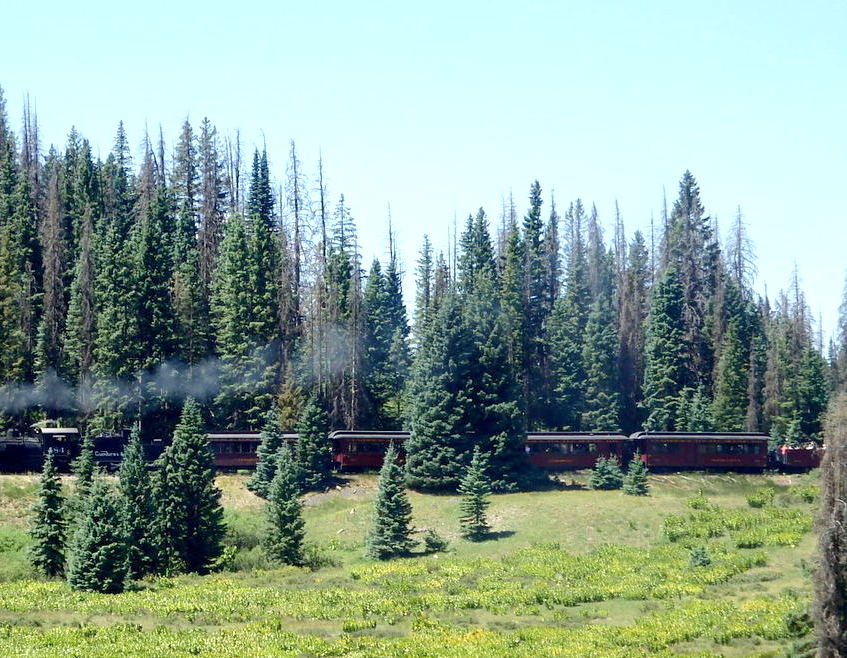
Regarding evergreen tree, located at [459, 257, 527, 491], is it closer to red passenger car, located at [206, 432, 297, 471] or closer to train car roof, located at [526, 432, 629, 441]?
train car roof, located at [526, 432, 629, 441]

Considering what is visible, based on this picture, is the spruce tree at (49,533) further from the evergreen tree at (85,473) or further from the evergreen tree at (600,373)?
the evergreen tree at (600,373)

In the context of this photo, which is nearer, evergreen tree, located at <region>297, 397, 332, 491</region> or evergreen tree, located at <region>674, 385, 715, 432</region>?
evergreen tree, located at <region>297, 397, 332, 491</region>

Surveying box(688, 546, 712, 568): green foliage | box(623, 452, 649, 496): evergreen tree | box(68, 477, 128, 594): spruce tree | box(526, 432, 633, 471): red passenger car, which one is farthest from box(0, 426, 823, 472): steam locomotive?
box(688, 546, 712, 568): green foliage

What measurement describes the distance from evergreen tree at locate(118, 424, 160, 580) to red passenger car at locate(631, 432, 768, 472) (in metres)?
36.5

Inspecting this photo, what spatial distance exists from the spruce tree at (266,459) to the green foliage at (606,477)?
20497 millimetres

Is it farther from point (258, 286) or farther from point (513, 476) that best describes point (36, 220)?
point (513, 476)

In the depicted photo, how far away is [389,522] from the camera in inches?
2154

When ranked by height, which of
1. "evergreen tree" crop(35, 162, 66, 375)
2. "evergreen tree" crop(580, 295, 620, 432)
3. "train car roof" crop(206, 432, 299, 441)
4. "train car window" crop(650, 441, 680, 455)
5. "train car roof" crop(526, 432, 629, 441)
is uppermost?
"evergreen tree" crop(35, 162, 66, 375)

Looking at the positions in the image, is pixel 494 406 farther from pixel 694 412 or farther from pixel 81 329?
pixel 81 329

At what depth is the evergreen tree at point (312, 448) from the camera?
68062 millimetres

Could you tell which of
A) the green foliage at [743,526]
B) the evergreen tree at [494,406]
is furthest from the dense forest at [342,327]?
the green foliage at [743,526]

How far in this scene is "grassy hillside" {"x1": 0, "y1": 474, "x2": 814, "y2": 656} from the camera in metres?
36.0

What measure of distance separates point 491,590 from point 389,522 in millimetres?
10414

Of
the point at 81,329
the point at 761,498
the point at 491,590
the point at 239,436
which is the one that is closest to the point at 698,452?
the point at 761,498
